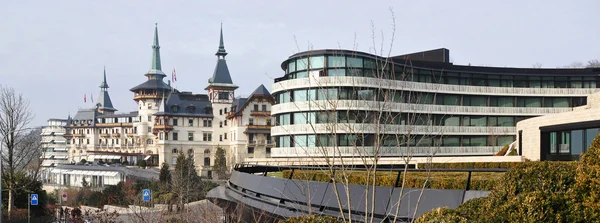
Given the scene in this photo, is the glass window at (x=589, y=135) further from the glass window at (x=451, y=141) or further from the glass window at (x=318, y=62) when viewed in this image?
the glass window at (x=451, y=141)

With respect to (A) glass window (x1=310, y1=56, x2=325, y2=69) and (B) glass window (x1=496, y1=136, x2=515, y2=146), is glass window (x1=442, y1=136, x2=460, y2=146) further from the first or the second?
(A) glass window (x1=310, y1=56, x2=325, y2=69)

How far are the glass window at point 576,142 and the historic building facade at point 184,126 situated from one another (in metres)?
61.9

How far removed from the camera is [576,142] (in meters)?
26.0

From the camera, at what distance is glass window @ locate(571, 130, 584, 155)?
25.8m

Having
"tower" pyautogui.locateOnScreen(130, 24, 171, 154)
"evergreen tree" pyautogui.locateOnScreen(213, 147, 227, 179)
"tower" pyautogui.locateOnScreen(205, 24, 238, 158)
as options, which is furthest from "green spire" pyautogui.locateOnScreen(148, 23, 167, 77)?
"evergreen tree" pyautogui.locateOnScreen(213, 147, 227, 179)

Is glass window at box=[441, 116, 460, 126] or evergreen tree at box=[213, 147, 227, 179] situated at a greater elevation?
glass window at box=[441, 116, 460, 126]

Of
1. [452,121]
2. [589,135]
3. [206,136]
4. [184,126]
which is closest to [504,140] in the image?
[452,121]

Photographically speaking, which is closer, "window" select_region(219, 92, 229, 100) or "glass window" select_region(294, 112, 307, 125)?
"glass window" select_region(294, 112, 307, 125)

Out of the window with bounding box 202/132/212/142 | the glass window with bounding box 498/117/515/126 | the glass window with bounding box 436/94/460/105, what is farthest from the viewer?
the window with bounding box 202/132/212/142

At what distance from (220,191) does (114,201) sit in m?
37.6

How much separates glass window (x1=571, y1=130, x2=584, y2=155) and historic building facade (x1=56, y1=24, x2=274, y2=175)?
61.9 m

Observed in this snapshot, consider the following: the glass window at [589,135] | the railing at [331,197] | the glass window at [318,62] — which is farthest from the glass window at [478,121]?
the railing at [331,197]

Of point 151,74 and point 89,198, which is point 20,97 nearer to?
point 89,198

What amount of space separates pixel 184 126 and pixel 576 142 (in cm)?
8661
